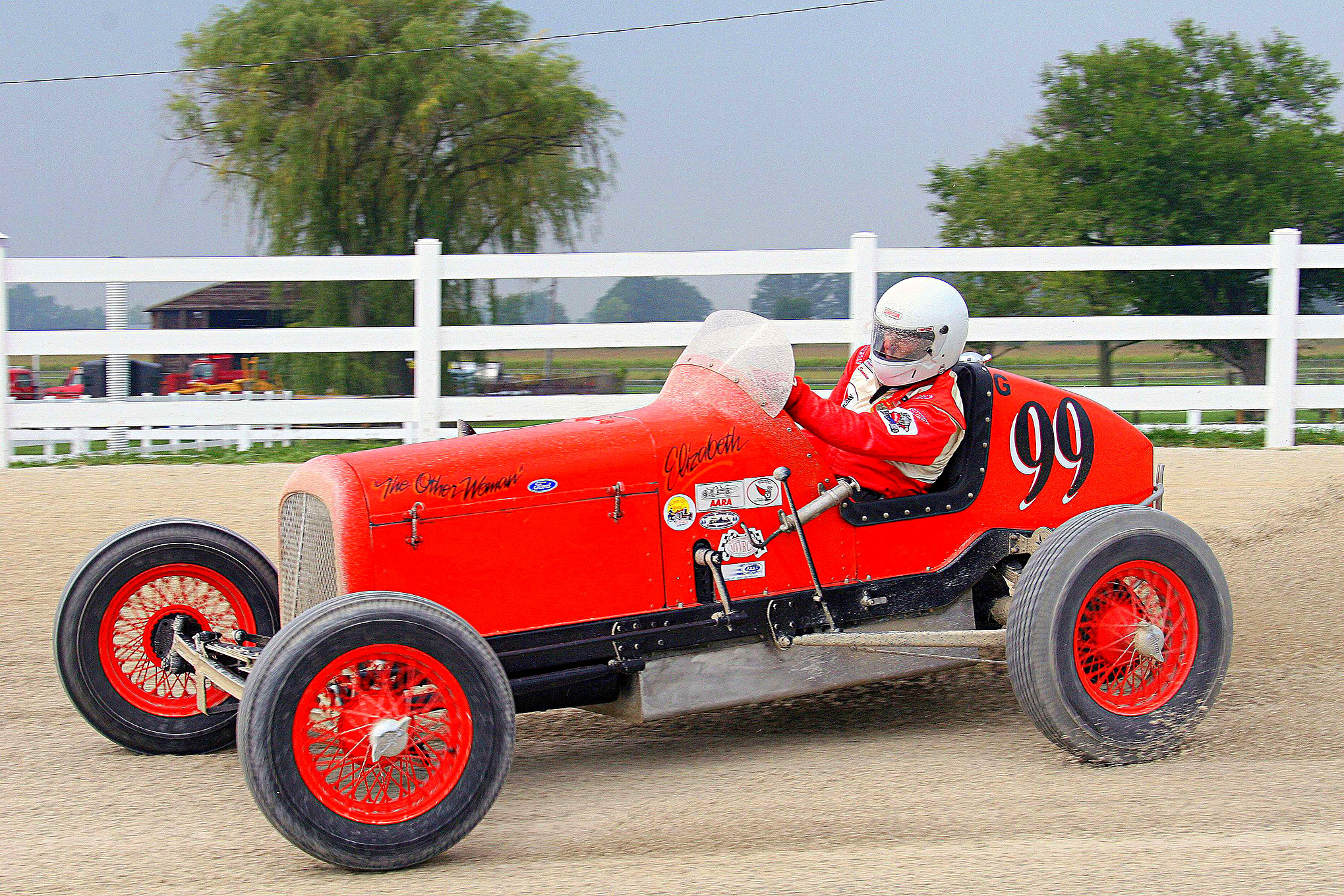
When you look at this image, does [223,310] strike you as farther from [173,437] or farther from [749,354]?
[749,354]

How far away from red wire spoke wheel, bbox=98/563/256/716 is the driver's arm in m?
2.12

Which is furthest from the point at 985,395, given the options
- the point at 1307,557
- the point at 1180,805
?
the point at 1307,557

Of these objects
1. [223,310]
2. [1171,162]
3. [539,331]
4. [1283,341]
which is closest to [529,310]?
[539,331]

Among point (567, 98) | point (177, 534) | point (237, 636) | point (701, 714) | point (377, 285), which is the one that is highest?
point (567, 98)

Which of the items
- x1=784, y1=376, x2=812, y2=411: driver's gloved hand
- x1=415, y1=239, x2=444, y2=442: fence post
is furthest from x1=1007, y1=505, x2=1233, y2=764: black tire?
x1=415, y1=239, x2=444, y2=442: fence post

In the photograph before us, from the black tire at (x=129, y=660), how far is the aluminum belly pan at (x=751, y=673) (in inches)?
54.1

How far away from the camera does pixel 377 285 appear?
52.5 ft

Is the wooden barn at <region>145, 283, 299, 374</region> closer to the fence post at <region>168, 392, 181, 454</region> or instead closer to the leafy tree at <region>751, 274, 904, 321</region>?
the fence post at <region>168, 392, 181, 454</region>

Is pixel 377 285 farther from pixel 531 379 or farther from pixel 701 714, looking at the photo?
pixel 701 714

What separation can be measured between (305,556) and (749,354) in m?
1.52

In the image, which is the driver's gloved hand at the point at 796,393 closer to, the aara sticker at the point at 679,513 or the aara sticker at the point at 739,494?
the aara sticker at the point at 739,494

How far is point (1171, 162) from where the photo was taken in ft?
87.4

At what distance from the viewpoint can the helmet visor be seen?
4.27 metres

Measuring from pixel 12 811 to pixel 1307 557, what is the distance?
599cm
